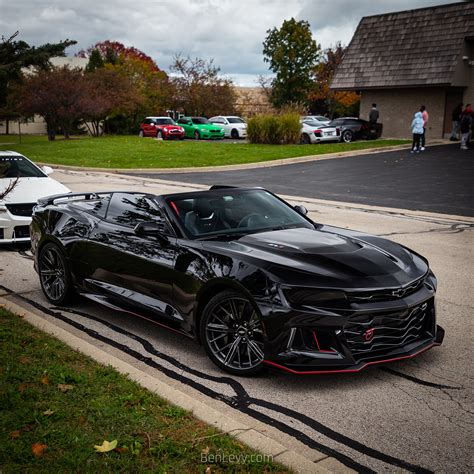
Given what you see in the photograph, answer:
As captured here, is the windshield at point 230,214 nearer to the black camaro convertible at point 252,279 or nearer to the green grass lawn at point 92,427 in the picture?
the black camaro convertible at point 252,279

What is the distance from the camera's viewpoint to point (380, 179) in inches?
790

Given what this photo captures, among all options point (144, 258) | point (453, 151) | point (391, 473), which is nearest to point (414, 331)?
point (391, 473)

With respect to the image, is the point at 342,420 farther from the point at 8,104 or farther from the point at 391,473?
the point at 8,104

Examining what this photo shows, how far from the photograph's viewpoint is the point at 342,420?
424cm

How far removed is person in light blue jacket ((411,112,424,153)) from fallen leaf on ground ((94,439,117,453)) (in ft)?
82.1

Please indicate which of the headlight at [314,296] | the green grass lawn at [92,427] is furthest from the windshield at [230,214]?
the green grass lawn at [92,427]

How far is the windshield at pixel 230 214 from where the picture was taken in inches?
227

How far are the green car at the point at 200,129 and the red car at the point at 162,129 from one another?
0.71m

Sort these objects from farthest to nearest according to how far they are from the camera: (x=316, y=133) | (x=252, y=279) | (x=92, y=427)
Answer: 1. (x=316, y=133)
2. (x=252, y=279)
3. (x=92, y=427)

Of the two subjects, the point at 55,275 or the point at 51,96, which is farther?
the point at 51,96

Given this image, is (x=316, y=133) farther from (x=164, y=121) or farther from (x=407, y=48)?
(x=164, y=121)

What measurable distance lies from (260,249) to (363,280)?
2.91 feet

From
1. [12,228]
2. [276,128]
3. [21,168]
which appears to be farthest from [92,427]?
[276,128]

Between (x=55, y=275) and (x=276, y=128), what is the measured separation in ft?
87.5
